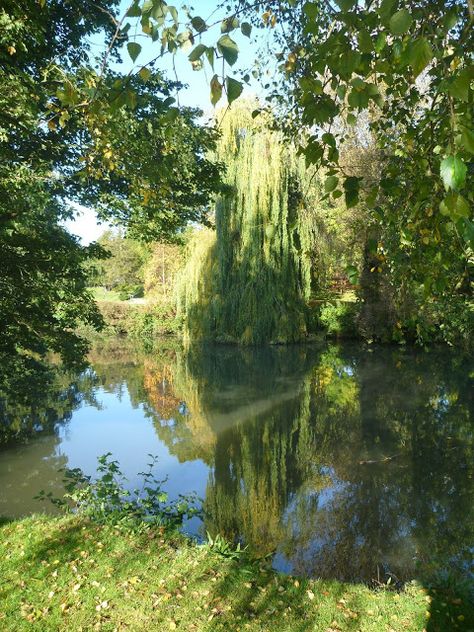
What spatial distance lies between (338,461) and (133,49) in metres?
6.67

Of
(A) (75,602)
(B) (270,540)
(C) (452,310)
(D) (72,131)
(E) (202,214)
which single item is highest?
(D) (72,131)

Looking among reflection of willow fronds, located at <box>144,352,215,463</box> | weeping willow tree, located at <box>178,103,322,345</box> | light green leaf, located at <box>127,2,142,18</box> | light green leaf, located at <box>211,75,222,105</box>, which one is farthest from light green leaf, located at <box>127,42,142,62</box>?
weeping willow tree, located at <box>178,103,322,345</box>

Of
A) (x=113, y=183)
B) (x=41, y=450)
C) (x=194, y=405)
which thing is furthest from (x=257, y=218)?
(x=41, y=450)

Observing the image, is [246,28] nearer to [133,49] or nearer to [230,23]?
[230,23]

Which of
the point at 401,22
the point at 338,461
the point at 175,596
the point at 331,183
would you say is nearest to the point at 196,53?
the point at 401,22

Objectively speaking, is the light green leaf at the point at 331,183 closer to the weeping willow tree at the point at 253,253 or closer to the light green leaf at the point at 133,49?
the light green leaf at the point at 133,49

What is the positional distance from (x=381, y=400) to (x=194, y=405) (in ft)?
13.3

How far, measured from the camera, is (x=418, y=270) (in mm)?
2789

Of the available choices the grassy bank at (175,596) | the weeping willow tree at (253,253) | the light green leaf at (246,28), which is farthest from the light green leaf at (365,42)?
the weeping willow tree at (253,253)

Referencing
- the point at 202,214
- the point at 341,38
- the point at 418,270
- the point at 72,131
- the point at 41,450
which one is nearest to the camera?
the point at 341,38

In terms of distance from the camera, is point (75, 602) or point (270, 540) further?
point (270, 540)

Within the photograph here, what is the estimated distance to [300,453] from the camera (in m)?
7.66

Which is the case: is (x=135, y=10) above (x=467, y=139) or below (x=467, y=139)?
above

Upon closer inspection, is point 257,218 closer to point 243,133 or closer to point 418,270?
point 243,133
